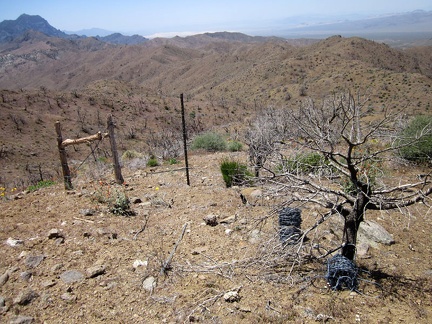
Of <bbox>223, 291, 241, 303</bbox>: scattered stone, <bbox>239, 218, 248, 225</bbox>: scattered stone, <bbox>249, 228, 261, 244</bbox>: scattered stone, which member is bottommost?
<bbox>239, 218, 248, 225</bbox>: scattered stone

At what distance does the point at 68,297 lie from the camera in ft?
11.6

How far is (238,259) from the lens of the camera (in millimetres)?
4332

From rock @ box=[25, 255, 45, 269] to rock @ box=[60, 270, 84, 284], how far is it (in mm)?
443

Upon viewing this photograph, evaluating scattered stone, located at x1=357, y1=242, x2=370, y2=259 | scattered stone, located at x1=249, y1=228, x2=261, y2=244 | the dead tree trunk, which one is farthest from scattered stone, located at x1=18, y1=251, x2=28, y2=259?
scattered stone, located at x1=357, y1=242, x2=370, y2=259

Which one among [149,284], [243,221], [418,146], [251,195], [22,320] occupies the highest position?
[418,146]

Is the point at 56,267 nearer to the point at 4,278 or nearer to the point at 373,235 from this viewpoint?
the point at 4,278

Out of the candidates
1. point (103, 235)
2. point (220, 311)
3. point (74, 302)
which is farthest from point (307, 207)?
point (74, 302)

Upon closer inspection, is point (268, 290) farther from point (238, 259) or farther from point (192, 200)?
point (192, 200)

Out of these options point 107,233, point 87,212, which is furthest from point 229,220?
point 87,212

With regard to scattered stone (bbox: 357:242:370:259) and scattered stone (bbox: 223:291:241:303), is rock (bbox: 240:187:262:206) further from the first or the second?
scattered stone (bbox: 223:291:241:303)

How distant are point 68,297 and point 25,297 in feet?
1.40

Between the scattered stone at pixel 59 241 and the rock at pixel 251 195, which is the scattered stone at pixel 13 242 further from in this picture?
the rock at pixel 251 195

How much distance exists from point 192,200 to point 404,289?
415 cm

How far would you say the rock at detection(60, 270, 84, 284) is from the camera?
3.84 m
